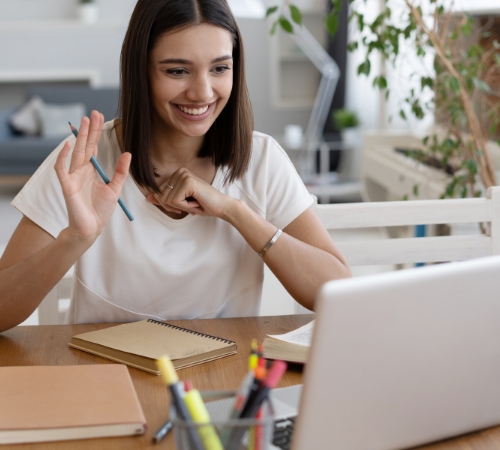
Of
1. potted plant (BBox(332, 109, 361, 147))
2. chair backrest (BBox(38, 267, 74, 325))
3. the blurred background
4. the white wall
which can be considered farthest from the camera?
the white wall

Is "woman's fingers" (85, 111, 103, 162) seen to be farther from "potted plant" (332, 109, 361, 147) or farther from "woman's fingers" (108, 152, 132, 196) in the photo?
"potted plant" (332, 109, 361, 147)

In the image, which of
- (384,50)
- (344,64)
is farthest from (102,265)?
(344,64)

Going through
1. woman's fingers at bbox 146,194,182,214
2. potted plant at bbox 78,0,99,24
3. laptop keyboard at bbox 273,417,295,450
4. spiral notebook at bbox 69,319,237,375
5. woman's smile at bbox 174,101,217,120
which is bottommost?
spiral notebook at bbox 69,319,237,375

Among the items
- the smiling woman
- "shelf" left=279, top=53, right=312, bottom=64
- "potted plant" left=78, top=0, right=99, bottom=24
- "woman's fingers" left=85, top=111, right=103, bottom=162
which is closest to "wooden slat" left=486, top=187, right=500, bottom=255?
the smiling woman

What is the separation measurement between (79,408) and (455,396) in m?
0.41

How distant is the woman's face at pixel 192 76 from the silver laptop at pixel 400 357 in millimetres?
710

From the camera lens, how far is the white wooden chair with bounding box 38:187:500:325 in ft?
4.31

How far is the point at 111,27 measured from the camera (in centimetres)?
591

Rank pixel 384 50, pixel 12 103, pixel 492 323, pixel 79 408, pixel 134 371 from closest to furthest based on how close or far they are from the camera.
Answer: pixel 492 323, pixel 79 408, pixel 134 371, pixel 384 50, pixel 12 103

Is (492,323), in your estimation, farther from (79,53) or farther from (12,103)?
(12,103)

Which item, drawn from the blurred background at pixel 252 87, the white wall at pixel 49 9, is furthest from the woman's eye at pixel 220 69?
the white wall at pixel 49 9

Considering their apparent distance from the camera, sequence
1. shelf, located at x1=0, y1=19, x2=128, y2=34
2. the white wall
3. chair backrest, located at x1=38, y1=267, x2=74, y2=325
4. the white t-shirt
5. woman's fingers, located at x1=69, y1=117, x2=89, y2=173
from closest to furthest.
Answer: woman's fingers, located at x1=69, y1=117, x2=89, y2=173, the white t-shirt, chair backrest, located at x1=38, y1=267, x2=74, y2=325, shelf, located at x1=0, y1=19, x2=128, y2=34, the white wall

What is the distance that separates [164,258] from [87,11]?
208 inches

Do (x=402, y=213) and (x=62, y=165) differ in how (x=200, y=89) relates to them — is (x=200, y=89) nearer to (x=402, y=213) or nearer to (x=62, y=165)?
(x=62, y=165)
